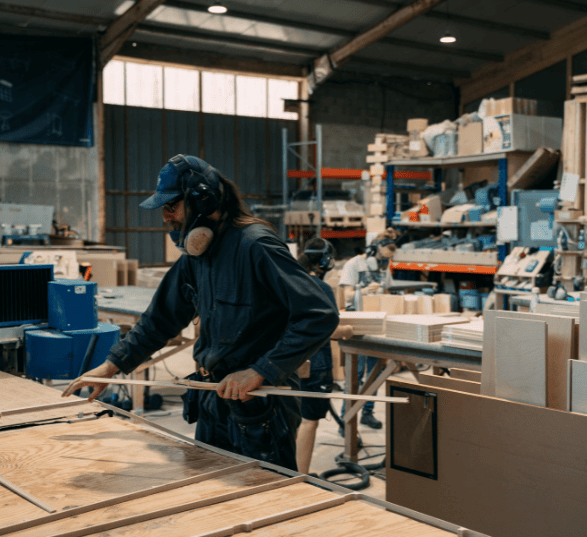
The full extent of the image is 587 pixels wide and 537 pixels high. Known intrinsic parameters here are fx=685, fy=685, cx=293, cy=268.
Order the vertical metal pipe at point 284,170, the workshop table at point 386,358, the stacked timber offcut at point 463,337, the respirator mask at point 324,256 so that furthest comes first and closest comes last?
the vertical metal pipe at point 284,170 < the respirator mask at point 324,256 < the workshop table at point 386,358 < the stacked timber offcut at point 463,337

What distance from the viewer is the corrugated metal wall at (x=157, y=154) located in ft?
49.3

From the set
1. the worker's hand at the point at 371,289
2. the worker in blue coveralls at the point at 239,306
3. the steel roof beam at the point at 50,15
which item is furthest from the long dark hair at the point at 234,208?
the steel roof beam at the point at 50,15

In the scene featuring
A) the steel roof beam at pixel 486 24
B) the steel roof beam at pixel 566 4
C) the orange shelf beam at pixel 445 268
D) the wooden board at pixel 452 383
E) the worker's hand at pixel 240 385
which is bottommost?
the wooden board at pixel 452 383

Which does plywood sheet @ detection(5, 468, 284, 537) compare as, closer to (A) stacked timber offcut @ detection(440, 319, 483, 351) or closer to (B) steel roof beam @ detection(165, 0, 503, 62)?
(A) stacked timber offcut @ detection(440, 319, 483, 351)

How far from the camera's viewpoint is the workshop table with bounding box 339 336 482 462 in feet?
14.5

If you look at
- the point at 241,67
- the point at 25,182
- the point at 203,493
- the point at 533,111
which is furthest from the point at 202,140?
the point at 203,493

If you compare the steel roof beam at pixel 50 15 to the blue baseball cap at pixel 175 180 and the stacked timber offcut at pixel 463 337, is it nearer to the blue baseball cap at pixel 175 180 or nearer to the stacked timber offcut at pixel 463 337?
the stacked timber offcut at pixel 463 337

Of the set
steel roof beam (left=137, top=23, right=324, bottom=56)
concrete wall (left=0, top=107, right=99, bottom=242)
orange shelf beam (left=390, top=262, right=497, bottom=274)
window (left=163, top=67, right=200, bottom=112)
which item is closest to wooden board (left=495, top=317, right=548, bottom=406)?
orange shelf beam (left=390, top=262, right=497, bottom=274)

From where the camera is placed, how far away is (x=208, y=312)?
262 cm

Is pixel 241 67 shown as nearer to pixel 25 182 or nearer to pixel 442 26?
pixel 442 26

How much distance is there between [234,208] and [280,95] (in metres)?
14.8

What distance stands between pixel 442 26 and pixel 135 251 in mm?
8366

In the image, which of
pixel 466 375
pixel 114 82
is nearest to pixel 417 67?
pixel 114 82

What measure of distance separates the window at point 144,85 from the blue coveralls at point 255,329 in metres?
13.5
